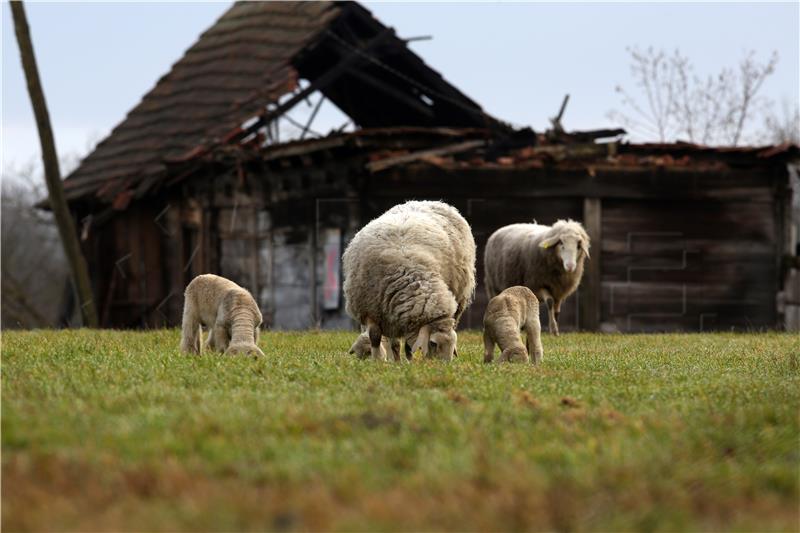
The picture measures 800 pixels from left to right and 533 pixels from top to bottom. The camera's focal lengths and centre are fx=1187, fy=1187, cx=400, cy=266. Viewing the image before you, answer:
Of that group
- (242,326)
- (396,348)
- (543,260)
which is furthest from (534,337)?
(543,260)

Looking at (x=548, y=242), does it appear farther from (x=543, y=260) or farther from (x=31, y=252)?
(x=31, y=252)

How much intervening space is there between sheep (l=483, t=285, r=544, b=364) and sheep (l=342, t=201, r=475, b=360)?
33 centimetres

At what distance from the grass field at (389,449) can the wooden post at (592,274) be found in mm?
12812

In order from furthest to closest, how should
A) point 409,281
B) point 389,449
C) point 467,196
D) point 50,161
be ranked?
point 50,161, point 467,196, point 409,281, point 389,449

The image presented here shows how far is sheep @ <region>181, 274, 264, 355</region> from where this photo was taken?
33.9 ft

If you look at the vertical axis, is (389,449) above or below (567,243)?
below

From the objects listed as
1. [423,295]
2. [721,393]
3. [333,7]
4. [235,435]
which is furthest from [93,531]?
[333,7]

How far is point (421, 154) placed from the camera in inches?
830

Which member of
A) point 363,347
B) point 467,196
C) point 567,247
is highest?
point 467,196

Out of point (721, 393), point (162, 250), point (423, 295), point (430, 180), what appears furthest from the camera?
point (162, 250)

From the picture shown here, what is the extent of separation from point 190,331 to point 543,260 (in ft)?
23.9

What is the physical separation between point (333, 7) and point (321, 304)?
22.4 feet

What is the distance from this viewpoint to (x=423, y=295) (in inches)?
402

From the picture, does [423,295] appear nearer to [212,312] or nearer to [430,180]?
[212,312]
